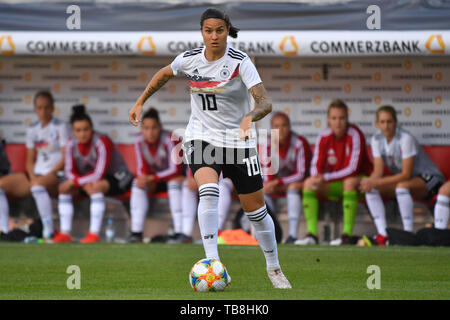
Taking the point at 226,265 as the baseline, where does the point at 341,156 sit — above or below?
above

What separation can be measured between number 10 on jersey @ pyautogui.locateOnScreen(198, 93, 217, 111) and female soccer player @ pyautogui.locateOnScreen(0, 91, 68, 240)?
6801mm

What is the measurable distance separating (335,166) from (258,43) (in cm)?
212

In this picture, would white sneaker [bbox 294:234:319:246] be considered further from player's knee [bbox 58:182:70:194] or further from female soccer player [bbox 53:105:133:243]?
player's knee [bbox 58:182:70:194]

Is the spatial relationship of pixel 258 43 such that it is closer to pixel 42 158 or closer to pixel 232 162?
pixel 42 158

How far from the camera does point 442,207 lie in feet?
40.9

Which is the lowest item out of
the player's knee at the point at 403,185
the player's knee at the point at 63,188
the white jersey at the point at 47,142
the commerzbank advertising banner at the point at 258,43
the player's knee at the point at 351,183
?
the player's knee at the point at 403,185

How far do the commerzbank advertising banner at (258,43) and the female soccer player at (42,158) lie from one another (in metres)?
1.20

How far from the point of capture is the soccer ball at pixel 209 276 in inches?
277

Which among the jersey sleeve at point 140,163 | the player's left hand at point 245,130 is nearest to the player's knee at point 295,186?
the jersey sleeve at point 140,163

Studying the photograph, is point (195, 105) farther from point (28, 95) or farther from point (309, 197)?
point (28, 95)

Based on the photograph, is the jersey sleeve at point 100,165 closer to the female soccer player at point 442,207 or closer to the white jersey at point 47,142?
the white jersey at point 47,142

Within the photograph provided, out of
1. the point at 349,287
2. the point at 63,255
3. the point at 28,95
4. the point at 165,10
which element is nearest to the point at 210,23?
the point at 349,287

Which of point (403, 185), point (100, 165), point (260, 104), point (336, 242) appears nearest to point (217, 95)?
point (260, 104)

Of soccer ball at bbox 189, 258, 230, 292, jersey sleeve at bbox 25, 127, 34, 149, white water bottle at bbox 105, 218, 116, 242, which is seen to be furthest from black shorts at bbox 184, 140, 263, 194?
jersey sleeve at bbox 25, 127, 34, 149
